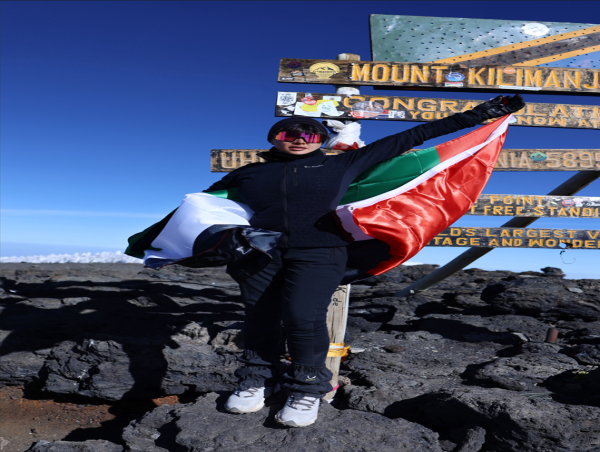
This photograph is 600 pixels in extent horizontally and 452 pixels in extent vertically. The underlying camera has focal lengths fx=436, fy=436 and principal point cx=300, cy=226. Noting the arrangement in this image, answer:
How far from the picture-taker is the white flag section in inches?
A: 104

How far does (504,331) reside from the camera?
5.12 metres

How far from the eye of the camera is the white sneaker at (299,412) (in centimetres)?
239

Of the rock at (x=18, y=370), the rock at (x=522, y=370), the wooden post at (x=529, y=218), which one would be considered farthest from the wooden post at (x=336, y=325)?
the rock at (x=18, y=370)

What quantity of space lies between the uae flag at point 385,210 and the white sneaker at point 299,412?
0.76m

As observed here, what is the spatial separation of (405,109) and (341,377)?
246cm

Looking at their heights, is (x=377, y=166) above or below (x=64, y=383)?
above

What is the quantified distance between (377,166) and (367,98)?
1.32 meters

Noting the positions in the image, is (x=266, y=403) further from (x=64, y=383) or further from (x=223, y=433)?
(x=64, y=383)

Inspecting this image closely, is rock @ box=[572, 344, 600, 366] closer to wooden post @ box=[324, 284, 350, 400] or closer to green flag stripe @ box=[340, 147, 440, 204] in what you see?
wooden post @ box=[324, 284, 350, 400]

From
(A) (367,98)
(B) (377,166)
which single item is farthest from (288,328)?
(A) (367,98)

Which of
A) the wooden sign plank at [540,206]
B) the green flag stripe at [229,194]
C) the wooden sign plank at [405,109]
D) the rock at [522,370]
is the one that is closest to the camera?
the green flag stripe at [229,194]

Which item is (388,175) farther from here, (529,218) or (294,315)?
(529,218)

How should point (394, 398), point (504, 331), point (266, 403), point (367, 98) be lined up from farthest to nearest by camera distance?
point (504, 331)
point (367, 98)
point (394, 398)
point (266, 403)

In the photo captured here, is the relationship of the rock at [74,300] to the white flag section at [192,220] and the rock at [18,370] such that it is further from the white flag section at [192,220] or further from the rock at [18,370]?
the white flag section at [192,220]
